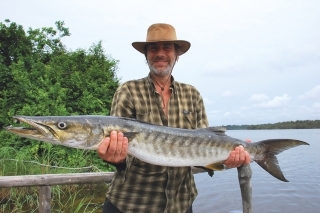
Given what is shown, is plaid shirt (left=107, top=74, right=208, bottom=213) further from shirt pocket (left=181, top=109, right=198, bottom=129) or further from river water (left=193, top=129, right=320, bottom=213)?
river water (left=193, top=129, right=320, bottom=213)

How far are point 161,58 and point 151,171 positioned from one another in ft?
3.92

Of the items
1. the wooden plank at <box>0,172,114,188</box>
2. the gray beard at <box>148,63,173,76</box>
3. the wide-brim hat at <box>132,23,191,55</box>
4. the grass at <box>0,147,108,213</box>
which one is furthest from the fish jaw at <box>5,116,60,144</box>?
the grass at <box>0,147,108,213</box>

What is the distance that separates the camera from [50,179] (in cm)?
426

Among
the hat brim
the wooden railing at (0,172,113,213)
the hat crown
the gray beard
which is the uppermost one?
the hat crown

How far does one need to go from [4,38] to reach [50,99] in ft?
18.5

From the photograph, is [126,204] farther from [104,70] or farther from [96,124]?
[104,70]

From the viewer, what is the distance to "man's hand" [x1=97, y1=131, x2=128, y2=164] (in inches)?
107

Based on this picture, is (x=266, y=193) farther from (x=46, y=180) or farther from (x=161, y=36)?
(x=161, y=36)

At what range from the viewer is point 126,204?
9.53 ft

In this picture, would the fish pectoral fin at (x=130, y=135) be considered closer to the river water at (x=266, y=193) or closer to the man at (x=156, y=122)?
the man at (x=156, y=122)

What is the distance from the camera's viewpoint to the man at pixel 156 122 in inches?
115

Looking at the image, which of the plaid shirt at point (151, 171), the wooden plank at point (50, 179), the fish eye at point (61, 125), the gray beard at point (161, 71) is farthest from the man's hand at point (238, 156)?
the wooden plank at point (50, 179)

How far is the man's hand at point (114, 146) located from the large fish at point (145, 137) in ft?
0.21

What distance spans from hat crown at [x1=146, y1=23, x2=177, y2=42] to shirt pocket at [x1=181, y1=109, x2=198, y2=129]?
82 cm
